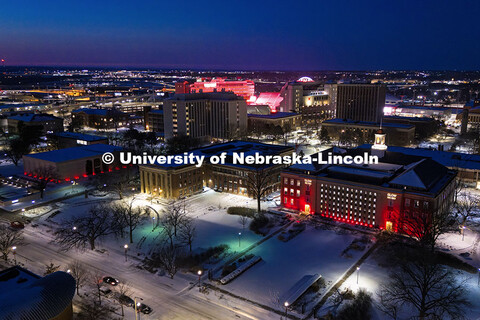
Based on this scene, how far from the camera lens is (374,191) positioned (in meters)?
57.4

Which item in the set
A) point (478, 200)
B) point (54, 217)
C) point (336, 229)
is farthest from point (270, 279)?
point (478, 200)

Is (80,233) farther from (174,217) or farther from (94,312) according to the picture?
(94,312)

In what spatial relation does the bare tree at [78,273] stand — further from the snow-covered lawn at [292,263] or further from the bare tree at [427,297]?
the bare tree at [427,297]

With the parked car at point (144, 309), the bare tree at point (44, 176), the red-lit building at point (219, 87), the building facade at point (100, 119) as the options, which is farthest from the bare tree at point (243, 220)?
the red-lit building at point (219, 87)

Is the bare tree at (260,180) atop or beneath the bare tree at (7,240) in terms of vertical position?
atop

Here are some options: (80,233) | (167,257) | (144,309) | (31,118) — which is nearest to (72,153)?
(80,233)

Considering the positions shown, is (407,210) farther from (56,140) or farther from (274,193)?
(56,140)

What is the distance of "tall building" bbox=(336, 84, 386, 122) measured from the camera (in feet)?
477

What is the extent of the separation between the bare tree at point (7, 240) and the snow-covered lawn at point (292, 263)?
27.9 meters

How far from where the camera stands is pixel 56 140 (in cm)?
11319

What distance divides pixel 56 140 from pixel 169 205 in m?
63.5

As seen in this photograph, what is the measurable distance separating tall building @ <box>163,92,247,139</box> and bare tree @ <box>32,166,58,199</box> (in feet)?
166

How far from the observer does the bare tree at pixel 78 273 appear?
133ft

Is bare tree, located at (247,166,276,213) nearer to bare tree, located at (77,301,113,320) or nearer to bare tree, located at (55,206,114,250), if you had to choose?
bare tree, located at (55,206,114,250)
